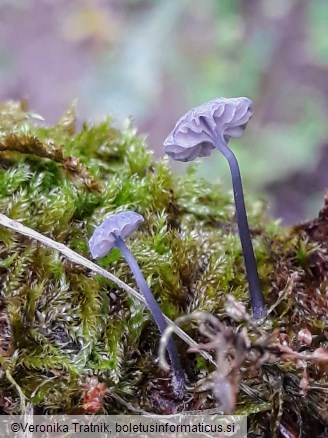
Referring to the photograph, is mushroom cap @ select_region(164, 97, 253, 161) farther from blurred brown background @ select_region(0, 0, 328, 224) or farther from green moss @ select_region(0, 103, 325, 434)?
blurred brown background @ select_region(0, 0, 328, 224)

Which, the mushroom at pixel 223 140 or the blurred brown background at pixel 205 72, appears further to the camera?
the blurred brown background at pixel 205 72

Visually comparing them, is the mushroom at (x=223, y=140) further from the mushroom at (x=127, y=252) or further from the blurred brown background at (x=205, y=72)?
the blurred brown background at (x=205, y=72)

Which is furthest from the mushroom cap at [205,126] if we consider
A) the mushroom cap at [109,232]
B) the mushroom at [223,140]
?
the mushroom cap at [109,232]

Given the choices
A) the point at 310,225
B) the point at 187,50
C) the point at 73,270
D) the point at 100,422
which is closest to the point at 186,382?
the point at 100,422

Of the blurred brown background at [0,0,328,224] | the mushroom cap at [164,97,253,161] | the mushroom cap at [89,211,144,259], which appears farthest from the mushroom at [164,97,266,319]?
the blurred brown background at [0,0,328,224]

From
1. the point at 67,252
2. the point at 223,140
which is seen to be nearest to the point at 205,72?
the point at 223,140
